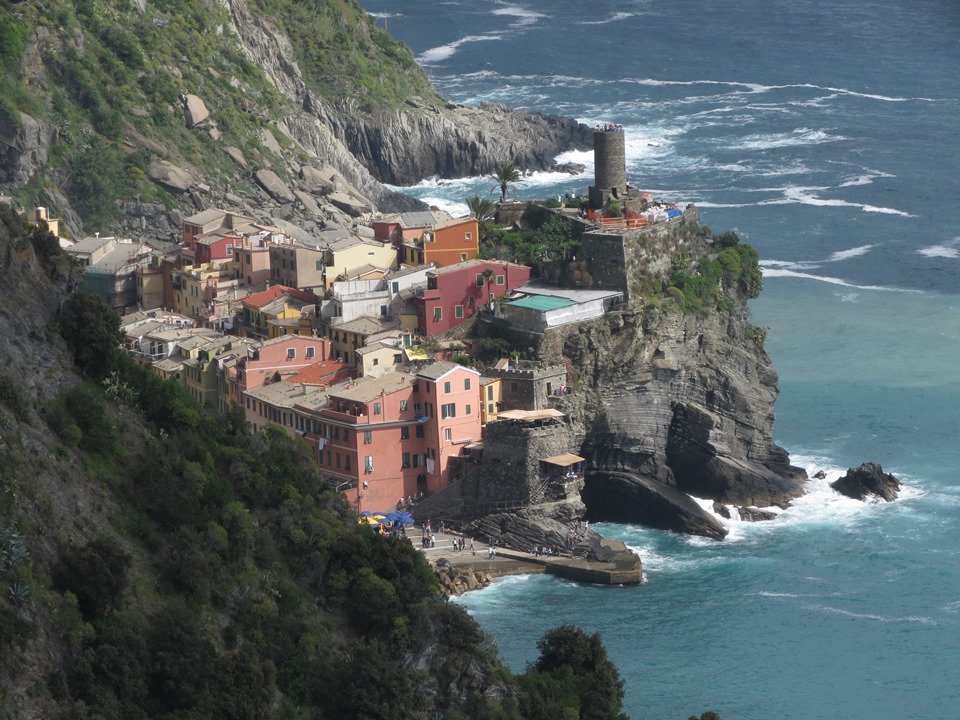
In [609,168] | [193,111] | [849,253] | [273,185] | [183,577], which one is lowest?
[849,253]

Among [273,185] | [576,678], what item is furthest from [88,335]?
[273,185]

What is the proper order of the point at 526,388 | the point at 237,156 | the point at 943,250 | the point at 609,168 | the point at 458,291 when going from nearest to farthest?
the point at 526,388 < the point at 458,291 < the point at 609,168 < the point at 237,156 < the point at 943,250

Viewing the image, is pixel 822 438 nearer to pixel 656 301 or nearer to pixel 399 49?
pixel 656 301

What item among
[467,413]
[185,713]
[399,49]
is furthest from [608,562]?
[399,49]

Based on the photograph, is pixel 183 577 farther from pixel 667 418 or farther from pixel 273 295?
pixel 273 295

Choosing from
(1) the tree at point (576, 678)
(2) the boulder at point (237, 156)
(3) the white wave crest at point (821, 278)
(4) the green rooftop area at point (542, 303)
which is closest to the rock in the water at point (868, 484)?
(4) the green rooftop area at point (542, 303)

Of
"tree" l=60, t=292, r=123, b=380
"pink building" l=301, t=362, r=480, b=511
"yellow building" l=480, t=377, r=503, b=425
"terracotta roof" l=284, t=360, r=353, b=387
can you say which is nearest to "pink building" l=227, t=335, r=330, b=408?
"terracotta roof" l=284, t=360, r=353, b=387

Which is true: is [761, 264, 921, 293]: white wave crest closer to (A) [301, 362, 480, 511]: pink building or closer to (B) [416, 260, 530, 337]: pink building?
(B) [416, 260, 530, 337]: pink building

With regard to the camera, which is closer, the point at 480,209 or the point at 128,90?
the point at 480,209

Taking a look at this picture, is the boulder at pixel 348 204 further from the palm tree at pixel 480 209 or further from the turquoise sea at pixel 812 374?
the palm tree at pixel 480 209
